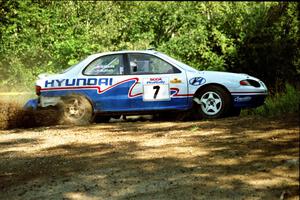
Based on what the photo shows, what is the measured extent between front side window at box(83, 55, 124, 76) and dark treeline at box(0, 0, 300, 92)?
27.0 ft

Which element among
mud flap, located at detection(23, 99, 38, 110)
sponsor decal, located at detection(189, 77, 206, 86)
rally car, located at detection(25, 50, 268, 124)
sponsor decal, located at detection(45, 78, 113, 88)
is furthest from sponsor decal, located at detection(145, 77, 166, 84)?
mud flap, located at detection(23, 99, 38, 110)

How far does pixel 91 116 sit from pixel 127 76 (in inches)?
41.1

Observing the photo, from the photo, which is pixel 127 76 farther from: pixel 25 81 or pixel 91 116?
pixel 25 81

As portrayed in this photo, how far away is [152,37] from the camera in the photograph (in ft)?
74.4

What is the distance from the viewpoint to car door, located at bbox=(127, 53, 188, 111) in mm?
9633

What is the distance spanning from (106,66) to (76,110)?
105cm

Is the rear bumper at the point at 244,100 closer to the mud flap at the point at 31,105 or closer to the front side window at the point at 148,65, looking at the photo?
the front side window at the point at 148,65

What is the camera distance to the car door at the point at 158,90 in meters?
9.63

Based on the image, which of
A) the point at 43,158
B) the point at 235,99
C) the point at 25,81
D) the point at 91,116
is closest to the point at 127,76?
the point at 91,116

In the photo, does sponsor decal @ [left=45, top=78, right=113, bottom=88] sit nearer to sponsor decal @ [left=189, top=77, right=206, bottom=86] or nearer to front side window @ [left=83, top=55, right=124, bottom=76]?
front side window @ [left=83, top=55, right=124, bottom=76]

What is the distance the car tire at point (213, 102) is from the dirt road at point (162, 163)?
4.87ft

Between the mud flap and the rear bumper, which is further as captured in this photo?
the mud flap

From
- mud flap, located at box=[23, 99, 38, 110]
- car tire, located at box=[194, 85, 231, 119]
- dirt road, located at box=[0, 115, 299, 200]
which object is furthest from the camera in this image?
mud flap, located at box=[23, 99, 38, 110]

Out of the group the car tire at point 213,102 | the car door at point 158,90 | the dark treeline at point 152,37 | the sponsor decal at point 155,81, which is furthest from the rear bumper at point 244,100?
the dark treeline at point 152,37
